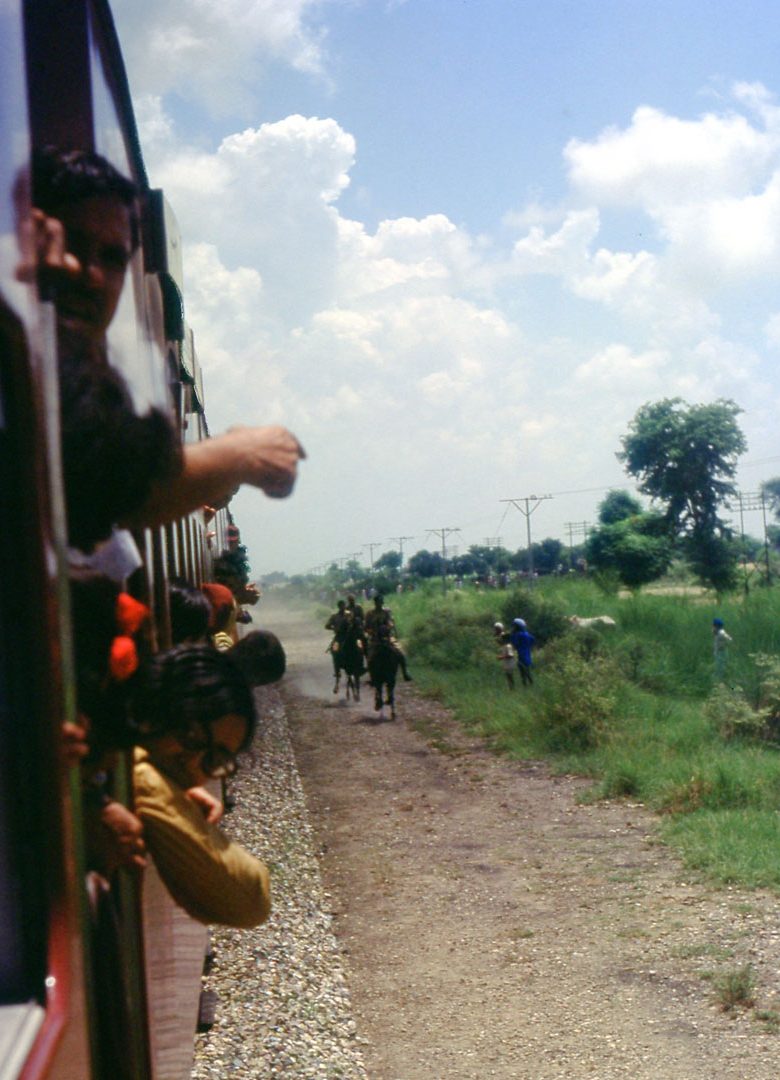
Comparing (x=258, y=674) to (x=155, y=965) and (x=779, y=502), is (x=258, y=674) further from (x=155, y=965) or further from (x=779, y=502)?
(x=779, y=502)

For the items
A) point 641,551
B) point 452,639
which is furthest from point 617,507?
point 452,639

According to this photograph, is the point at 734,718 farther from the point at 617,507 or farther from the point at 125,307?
the point at 617,507

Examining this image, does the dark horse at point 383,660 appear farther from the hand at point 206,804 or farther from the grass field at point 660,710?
the hand at point 206,804

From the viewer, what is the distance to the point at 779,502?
92.2 metres

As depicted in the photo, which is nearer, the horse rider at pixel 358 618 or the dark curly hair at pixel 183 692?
the dark curly hair at pixel 183 692

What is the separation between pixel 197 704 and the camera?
136 cm

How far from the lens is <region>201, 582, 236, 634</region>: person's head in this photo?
2.29 m

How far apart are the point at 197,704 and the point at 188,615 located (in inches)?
34.3

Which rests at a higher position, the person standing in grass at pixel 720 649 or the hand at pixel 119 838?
the hand at pixel 119 838

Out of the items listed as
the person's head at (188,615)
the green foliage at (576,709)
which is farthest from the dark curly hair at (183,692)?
the green foliage at (576,709)

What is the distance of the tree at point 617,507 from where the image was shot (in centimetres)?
6138

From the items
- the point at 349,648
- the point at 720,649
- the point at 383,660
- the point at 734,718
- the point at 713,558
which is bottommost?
the point at 734,718

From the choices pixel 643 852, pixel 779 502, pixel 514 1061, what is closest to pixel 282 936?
pixel 514 1061

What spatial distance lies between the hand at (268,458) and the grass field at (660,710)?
7520 millimetres
